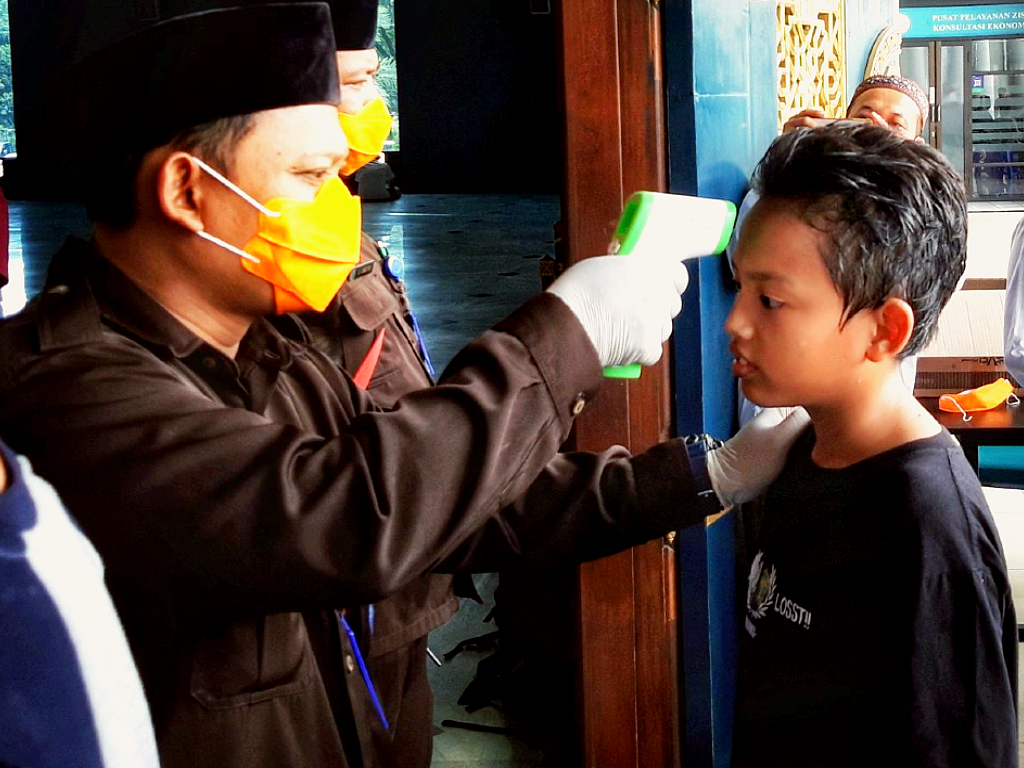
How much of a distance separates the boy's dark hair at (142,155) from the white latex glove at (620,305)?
0.37 metres

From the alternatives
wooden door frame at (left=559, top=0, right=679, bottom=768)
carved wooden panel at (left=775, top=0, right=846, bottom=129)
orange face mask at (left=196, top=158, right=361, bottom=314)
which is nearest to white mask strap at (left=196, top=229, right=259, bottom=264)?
orange face mask at (left=196, top=158, right=361, bottom=314)

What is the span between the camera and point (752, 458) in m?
1.69

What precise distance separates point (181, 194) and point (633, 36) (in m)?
1.10

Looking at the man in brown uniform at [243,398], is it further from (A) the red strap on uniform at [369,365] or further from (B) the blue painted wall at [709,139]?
(B) the blue painted wall at [709,139]

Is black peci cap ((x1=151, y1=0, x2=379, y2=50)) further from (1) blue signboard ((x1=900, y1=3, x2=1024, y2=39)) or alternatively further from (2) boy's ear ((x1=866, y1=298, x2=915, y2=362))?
(1) blue signboard ((x1=900, y1=3, x2=1024, y2=39))

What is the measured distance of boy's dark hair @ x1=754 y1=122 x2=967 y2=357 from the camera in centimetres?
151

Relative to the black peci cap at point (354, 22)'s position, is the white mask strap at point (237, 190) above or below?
below

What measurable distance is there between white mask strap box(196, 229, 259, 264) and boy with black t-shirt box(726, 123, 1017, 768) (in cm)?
59

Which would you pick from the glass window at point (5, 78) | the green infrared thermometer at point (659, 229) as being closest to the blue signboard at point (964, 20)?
the glass window at point (5, 78)

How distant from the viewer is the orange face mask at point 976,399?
3914mm

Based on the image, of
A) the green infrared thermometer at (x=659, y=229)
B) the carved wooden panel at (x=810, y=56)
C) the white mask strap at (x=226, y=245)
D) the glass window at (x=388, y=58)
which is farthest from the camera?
the glass window at (x=388, y=58)

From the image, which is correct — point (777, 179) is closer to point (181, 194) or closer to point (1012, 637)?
point (1012, 637)

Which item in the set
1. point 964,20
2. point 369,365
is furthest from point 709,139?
point 964,20

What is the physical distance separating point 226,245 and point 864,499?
0.79 meters
